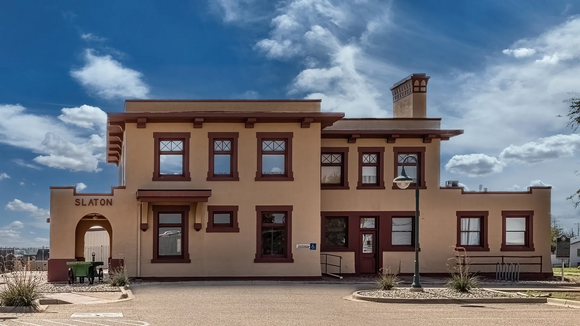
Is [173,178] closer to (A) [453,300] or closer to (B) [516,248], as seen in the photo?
(A) [453,300]

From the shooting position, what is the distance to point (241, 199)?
29312 millimetres

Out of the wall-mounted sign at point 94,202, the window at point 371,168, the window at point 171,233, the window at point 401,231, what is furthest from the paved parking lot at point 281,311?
the window at point 371,168

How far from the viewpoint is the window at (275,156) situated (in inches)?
1164

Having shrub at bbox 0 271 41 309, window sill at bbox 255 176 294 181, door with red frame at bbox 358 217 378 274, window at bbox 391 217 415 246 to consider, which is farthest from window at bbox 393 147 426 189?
shrub at bbox 0 271 41 309

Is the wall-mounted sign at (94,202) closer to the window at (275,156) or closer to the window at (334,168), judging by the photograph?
the window at (275,156)

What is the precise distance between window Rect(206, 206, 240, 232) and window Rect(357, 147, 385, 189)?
6.24 m

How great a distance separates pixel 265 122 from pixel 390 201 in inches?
276

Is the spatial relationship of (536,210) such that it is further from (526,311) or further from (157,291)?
(157,291)

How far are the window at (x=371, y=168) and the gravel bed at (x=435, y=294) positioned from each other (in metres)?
9.59

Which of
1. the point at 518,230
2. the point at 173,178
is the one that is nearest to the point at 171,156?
the point at 173,178

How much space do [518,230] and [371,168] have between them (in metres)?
7.62

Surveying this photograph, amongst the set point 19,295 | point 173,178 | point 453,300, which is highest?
point 173,178

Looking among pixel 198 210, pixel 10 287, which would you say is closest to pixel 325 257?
pixel 198 210

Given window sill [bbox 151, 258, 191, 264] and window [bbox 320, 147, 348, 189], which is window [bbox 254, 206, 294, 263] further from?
window [bbox 320, 147, 348, 189]
